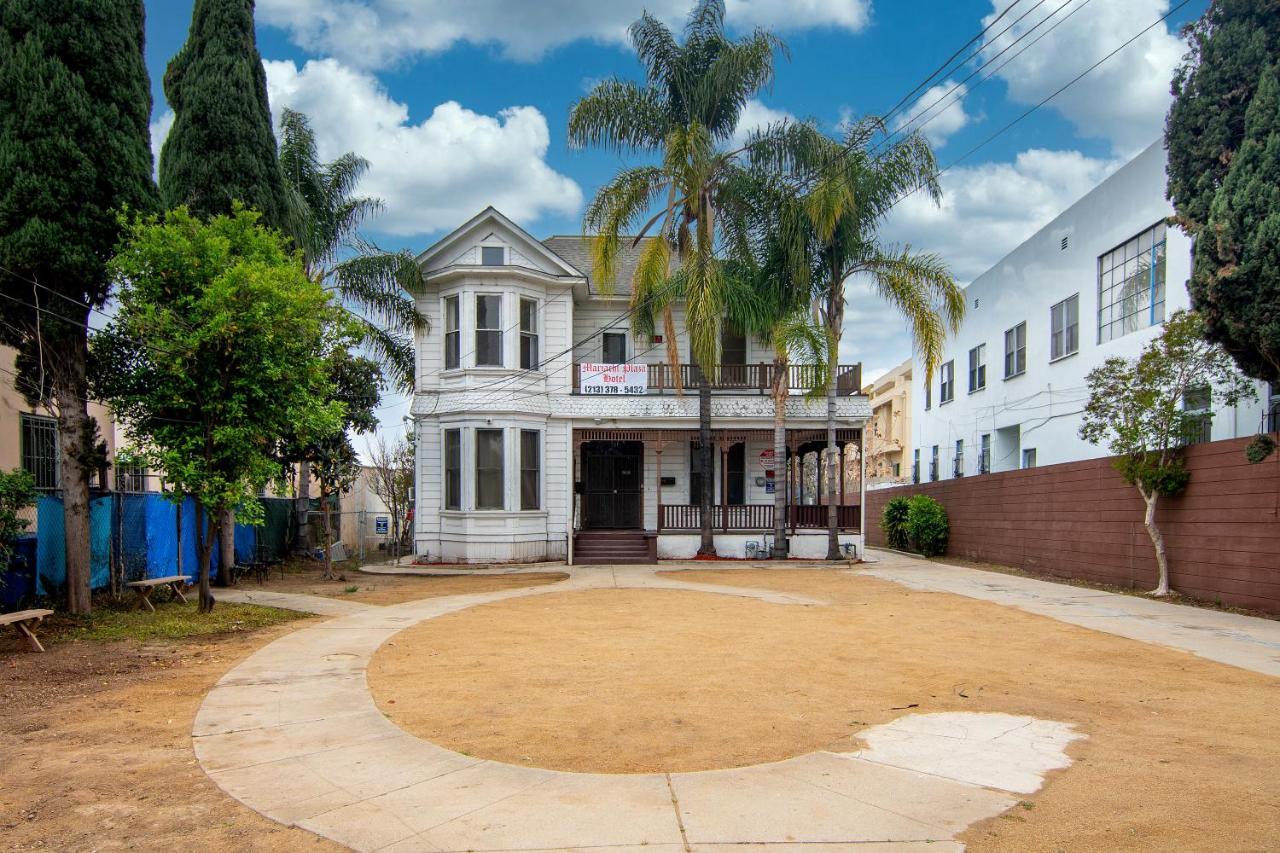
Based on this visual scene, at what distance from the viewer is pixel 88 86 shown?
426 inches

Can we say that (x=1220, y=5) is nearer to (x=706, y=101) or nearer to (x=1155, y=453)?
(x=1155, y=453)

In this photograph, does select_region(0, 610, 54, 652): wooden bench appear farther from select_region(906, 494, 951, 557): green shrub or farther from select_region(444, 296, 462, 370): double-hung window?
select_region(906, 494, 951, 557): green shrub

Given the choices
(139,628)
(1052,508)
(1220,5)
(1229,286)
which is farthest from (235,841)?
(1052,508)

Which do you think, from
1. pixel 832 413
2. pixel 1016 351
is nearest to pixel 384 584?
pixel 832 413

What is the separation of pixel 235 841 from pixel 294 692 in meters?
3.42

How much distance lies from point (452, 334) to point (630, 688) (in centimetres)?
1552

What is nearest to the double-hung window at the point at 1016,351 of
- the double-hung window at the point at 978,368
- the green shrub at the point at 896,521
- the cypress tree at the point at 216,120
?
the double-hung window at the point at 978,368

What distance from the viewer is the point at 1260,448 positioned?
11.8 metres

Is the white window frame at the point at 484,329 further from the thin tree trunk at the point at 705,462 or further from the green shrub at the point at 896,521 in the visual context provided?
the green shrub at the point at 896,521

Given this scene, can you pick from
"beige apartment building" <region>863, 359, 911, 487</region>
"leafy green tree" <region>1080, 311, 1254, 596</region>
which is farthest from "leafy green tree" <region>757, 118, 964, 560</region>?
"beige apartment building" <region>863, 359, 911, 487</region>

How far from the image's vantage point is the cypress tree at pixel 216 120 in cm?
1409

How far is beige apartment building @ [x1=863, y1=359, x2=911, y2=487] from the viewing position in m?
46.3

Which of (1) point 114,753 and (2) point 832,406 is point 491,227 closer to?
(2) point 832,406

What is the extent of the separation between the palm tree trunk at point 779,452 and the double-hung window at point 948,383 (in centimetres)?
1194
